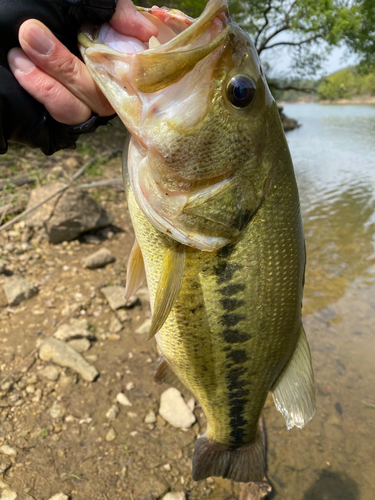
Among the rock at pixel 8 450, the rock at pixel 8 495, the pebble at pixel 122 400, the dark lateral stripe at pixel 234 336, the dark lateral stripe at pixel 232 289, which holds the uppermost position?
the dark lateral stripe at pixel 232 289

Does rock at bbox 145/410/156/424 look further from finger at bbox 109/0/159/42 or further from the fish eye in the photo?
finger at bbox 109/0/159/42

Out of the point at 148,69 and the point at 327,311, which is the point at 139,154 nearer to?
the point at 148,69

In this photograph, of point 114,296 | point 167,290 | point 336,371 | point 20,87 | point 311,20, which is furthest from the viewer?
point 311,20

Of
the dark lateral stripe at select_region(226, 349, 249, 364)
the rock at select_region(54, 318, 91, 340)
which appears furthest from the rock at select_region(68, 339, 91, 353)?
the dark lateral stripe at select_region(226, 349, 249, 364)

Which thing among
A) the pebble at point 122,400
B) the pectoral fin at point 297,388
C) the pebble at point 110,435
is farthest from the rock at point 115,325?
the pectoral fin at point 297,388

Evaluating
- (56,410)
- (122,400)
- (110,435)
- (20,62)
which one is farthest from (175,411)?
(20,62)

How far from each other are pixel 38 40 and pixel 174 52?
0.51 meters

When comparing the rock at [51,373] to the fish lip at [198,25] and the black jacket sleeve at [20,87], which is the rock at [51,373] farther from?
the fish lip at [198,25]

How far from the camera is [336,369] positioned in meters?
4.21

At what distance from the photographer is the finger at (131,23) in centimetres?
135

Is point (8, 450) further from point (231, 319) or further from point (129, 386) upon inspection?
point (231, 319)

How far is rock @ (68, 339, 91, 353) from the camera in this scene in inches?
145

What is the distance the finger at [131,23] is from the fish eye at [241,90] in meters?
0.38

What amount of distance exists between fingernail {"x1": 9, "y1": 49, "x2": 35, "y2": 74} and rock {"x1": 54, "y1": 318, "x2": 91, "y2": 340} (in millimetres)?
2871
